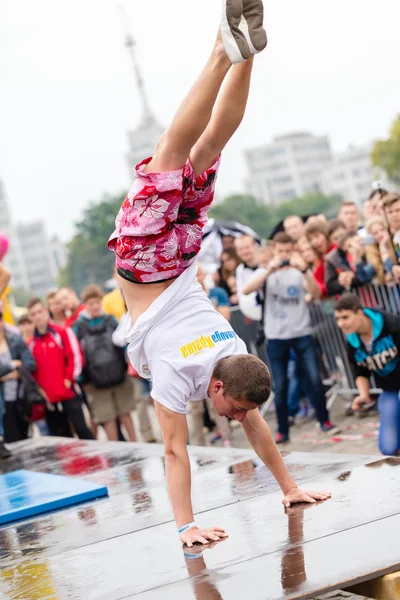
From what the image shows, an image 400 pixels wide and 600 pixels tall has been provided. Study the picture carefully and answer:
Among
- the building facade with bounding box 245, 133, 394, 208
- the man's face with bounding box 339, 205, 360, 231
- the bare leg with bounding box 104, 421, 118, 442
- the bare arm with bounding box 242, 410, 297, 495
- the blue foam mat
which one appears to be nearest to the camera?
the bare arm with bounding box 242, 410, 297, 495

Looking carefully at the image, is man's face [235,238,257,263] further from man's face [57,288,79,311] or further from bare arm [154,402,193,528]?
bare arm [154,402,193,528]

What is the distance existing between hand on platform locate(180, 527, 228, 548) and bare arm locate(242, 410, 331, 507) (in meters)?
0.46

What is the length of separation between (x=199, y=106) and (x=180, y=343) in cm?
107

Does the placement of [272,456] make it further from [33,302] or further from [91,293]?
[33,302]

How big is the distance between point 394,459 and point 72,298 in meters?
7.24

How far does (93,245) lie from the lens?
8750cm

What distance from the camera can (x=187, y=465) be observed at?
4.16m

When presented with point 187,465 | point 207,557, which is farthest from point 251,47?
point 207,557

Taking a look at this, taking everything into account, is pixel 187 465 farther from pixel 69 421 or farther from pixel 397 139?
pixel 397 139

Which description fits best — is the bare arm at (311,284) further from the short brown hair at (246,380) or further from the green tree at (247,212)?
the green tree at (247,212)

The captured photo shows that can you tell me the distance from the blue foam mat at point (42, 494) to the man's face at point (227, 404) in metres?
1.95

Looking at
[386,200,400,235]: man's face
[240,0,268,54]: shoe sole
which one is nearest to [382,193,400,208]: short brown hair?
[386,200,400,235]: man's face

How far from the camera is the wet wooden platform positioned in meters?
3.39

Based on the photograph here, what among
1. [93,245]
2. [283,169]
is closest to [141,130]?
[283,169]
